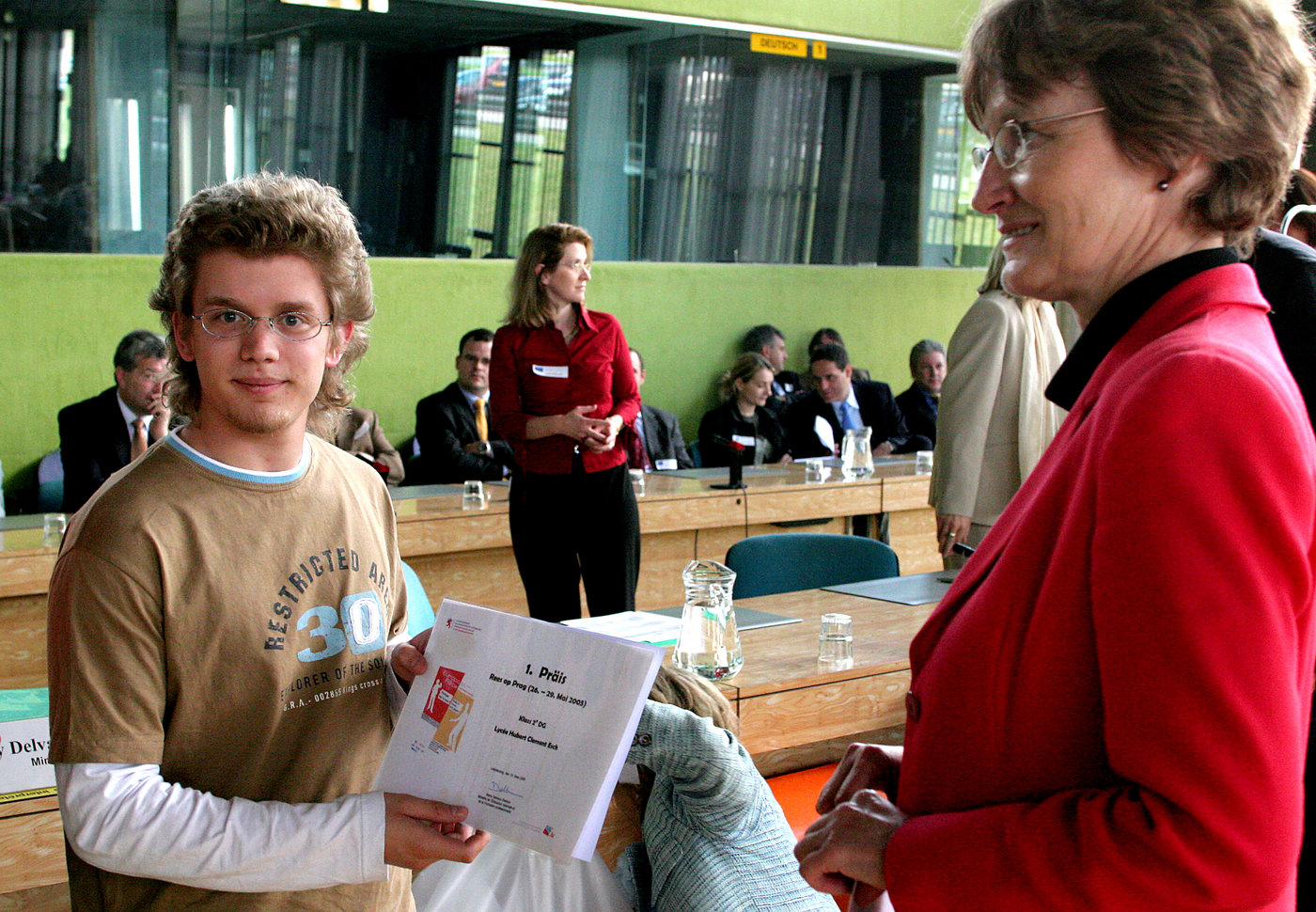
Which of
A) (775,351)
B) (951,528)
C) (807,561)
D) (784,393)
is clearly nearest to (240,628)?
(951,528)

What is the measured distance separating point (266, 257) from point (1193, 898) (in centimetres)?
105

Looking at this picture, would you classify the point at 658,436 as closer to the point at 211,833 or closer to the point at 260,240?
the point at 260,240

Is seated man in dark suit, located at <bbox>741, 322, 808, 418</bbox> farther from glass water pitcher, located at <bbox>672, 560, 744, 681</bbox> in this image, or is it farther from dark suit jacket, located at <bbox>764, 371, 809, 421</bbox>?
glass water pitcher, located at <bbox>672, 560, 744, 681</bbox>

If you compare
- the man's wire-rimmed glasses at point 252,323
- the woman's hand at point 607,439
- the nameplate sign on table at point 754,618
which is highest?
the man's wire-rimmed glasses at point 252,323

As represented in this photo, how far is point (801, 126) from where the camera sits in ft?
28.9

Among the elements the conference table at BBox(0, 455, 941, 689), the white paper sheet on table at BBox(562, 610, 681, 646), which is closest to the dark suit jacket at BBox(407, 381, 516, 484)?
the conference table at BBox(0, 455, 941, 689)

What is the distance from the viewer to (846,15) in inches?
347

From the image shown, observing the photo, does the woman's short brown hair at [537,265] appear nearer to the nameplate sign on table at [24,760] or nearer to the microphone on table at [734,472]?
the microphone on table at [734,472]

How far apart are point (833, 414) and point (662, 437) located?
41.9 inches

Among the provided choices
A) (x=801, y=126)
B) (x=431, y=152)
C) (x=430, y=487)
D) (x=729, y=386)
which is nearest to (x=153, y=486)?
(x=430, y=487)

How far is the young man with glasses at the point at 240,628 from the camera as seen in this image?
3.61ft

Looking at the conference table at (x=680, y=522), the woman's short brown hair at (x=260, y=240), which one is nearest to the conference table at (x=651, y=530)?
the conference table at (x=680, y=522)
